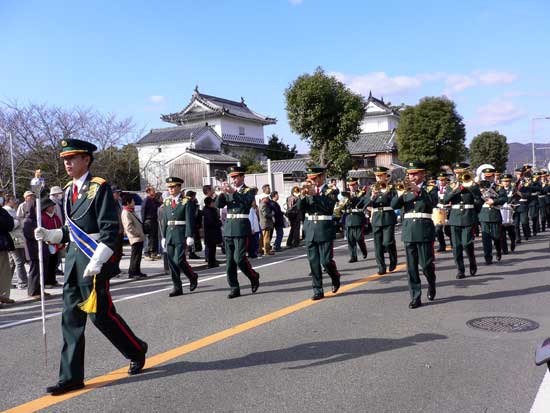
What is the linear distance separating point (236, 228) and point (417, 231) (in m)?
2.74

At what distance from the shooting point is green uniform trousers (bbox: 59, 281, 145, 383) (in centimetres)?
429

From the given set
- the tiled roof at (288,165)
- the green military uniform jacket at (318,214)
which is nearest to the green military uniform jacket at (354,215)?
the green military uniform jacket at (318,214)

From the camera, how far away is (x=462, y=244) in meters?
9.45

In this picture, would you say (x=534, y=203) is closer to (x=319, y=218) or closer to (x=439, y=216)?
(x=439, y=216)

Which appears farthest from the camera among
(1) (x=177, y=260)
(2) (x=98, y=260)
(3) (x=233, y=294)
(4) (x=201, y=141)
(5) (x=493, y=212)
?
(4) (x=201, y=141)

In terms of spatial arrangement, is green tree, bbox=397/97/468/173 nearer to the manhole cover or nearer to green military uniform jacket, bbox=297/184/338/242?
green military uniform jacket, bbox=297/184/338/242

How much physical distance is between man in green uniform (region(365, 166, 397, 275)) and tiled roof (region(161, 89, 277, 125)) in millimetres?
32378

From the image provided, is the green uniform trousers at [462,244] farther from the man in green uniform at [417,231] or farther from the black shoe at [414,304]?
the black shoe at [414,304]

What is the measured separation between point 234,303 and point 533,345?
4.00 meters

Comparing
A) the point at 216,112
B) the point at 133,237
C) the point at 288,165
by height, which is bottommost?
the point at 133,237

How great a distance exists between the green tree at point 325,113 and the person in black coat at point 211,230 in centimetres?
1377

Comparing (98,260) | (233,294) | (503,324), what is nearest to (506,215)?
(503,324)

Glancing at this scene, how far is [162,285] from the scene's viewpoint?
973 cm

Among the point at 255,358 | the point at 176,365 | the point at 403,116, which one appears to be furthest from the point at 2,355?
the point at 403,116
